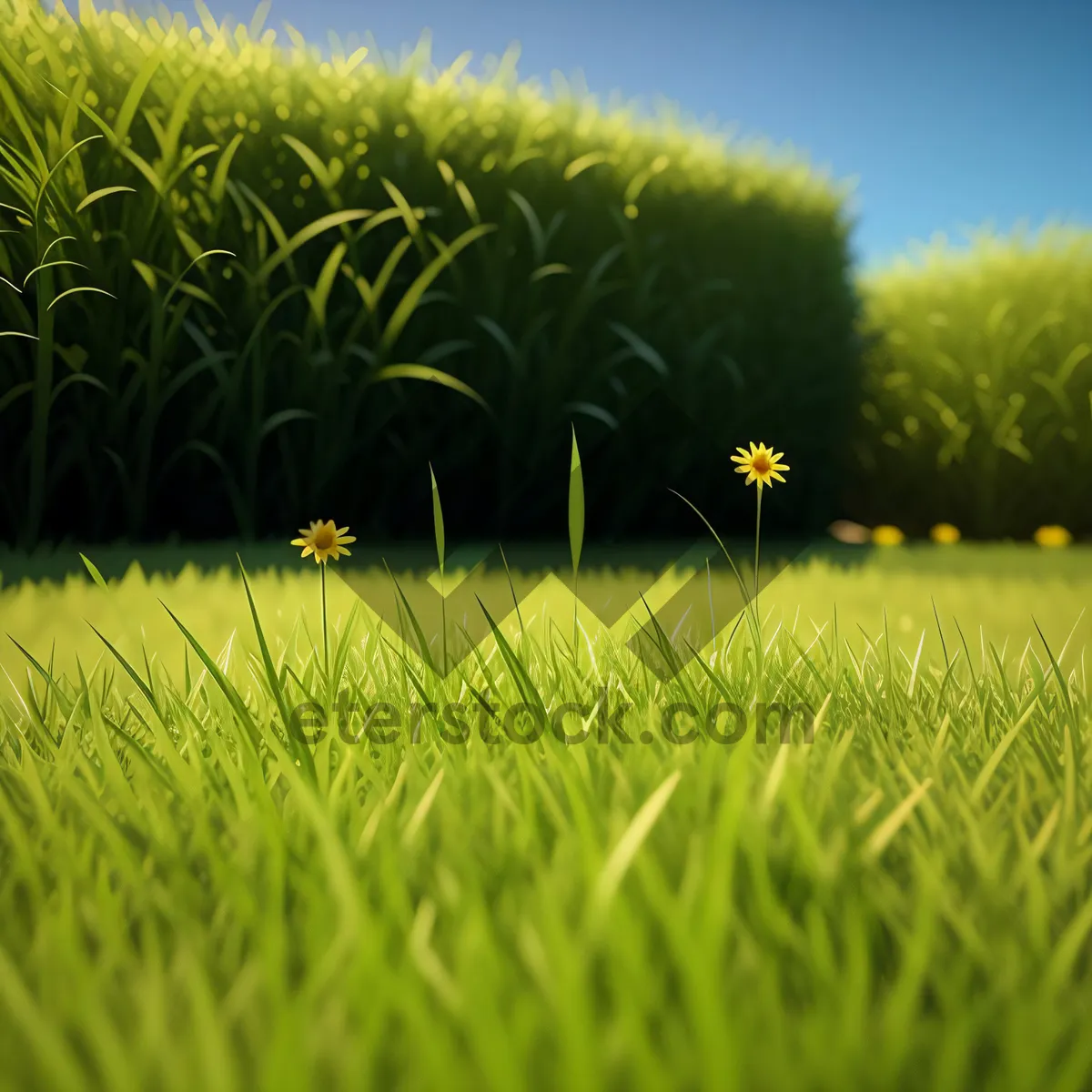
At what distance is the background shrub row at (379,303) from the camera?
3.51 m

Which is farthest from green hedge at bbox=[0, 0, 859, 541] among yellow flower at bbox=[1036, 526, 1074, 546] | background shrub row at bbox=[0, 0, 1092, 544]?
yellow flower at bbox=[1036, 526, 1074, 546]

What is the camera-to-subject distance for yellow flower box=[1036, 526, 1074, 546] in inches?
247

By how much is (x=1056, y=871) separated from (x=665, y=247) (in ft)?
14.6

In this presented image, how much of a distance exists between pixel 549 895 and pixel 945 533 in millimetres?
6553

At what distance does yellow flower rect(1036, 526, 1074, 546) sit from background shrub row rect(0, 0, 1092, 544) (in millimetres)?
1708

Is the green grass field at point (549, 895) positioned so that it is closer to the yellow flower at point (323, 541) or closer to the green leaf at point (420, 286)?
the yellow flower at point (323, 541)

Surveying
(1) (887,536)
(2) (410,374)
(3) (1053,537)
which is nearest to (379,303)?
(2) (410,374)

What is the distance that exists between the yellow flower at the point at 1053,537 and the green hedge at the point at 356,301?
2285 mm

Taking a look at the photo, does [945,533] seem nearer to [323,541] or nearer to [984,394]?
[984,394]

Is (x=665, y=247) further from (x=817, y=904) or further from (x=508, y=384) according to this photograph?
(x=817, y=904)

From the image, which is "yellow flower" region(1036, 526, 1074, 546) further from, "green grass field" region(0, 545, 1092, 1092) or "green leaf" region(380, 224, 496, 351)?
"green grass field" region(0, 545, 1092, 1092)

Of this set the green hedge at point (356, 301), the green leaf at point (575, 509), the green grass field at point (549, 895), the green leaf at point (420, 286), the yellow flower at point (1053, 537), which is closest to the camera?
the green grass field at point (549, 895)

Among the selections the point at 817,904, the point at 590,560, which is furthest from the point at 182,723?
the point at 590,560

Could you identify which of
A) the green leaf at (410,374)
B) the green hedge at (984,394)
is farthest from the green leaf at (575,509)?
the green hedge at (984,394)
